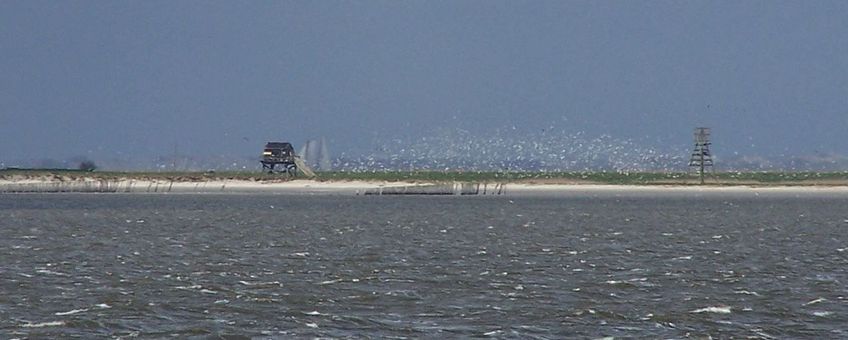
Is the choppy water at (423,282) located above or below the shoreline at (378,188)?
below

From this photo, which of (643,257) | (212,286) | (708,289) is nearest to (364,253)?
(643,257)

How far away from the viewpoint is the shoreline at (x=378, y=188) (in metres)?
180

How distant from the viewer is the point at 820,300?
38438 millimetres

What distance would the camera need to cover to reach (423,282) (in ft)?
→ 144

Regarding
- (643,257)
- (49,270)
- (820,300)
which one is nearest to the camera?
(820,300)

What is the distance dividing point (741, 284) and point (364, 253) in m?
19.1

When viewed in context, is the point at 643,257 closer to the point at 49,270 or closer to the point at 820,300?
the point at 820,300

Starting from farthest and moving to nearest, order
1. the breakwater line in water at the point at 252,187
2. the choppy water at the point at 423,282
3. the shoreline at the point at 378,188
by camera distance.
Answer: the breakwater line in water at the point at 252,187 → the shoreline at the point at 378,188 → the choppy water at the point at 423,282

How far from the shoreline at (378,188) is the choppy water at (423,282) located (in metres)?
98.2

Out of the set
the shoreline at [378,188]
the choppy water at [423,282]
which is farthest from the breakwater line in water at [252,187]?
the choppy water at [423,282]

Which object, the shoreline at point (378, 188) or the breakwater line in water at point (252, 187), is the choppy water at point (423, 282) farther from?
the breakwater line in water at point (252, 187)

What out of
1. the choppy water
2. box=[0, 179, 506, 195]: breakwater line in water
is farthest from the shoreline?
the choppy water

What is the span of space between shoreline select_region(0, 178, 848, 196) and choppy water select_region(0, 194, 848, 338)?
98.2m

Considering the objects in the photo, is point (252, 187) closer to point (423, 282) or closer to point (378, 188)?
point (378, 188)
